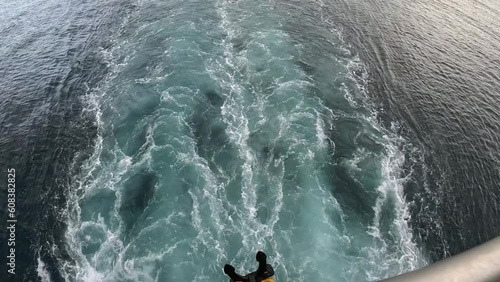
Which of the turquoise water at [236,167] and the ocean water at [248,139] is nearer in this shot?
the turquoise water at [236,167]

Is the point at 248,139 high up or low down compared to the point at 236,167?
up

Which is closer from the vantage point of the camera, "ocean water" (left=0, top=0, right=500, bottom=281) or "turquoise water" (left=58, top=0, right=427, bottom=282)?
"turquoise water" (left=58, top=0, right=427, bottom=282)

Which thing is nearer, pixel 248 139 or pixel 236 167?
pixel 236 167

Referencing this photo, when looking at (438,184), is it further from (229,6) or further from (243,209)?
(229,6)
